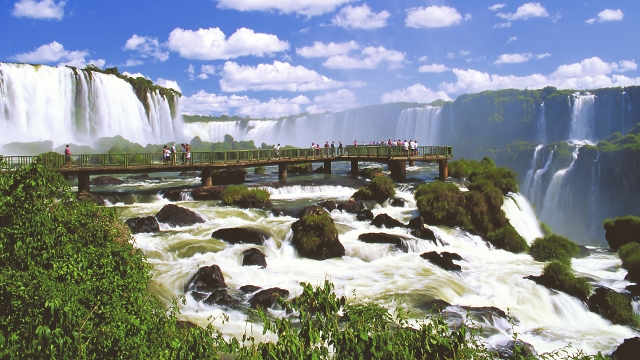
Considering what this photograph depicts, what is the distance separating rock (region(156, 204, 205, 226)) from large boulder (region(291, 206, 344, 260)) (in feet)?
16.3

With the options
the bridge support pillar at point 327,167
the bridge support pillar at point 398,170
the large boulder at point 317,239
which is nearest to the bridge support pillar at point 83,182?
the large boulder at point 317,239

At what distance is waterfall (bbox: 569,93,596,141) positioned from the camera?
2936 inches

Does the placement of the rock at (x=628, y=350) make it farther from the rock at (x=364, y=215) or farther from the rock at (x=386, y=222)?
the rock at (x=364, y=215)

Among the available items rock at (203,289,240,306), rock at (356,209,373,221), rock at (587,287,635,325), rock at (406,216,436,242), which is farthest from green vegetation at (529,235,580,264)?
rock at (203,289,240,306)

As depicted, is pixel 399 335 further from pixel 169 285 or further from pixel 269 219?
pixel 269 219

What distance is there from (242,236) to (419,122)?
73.5m

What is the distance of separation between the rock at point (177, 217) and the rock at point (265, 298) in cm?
825

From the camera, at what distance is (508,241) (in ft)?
70.1

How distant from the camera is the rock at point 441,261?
17.2 meters

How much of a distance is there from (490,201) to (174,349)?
20987mm

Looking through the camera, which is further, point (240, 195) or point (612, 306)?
point (240, 195)

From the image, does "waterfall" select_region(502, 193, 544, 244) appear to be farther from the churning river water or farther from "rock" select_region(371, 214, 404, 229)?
"rock" select_region(371, 214, 404, 229)

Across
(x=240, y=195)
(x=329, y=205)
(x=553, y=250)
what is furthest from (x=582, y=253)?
(x=240, y=195)

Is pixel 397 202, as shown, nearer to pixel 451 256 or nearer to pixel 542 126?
pixel 451 256
